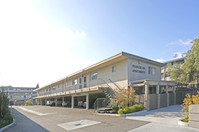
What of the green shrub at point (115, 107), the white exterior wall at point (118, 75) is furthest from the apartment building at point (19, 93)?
the green shrub at point (115, 107)

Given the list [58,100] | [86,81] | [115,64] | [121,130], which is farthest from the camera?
[58,100]

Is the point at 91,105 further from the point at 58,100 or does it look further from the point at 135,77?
the point at 58,100

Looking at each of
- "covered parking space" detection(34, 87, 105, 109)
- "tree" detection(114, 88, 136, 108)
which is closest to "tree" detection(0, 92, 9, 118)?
"tree" detection(114, 88, 136, 108)

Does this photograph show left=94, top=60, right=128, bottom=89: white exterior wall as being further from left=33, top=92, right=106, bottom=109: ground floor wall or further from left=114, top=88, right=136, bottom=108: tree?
left=33, top=92, right=106, bottom=109: ground floor wall

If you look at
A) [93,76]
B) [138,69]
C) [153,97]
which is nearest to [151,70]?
[138,69]

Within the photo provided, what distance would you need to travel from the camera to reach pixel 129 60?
1789cm

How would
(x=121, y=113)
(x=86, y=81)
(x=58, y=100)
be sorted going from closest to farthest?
(x=121, y=113) → (x=86, y=81) → (x=58, y=100)

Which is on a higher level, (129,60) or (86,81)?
(129,60)

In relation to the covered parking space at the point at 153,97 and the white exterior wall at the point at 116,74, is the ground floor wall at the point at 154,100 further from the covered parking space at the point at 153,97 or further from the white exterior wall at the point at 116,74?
the white exterior wall at the point at 116,74

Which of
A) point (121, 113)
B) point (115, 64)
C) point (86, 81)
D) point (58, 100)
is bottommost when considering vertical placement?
point (58, 100)

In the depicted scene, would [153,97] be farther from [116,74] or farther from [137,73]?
[116,74]

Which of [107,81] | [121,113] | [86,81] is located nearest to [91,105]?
[86,81]

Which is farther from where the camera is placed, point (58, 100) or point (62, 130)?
point (58, 100)

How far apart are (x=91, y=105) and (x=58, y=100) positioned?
63.7ft
